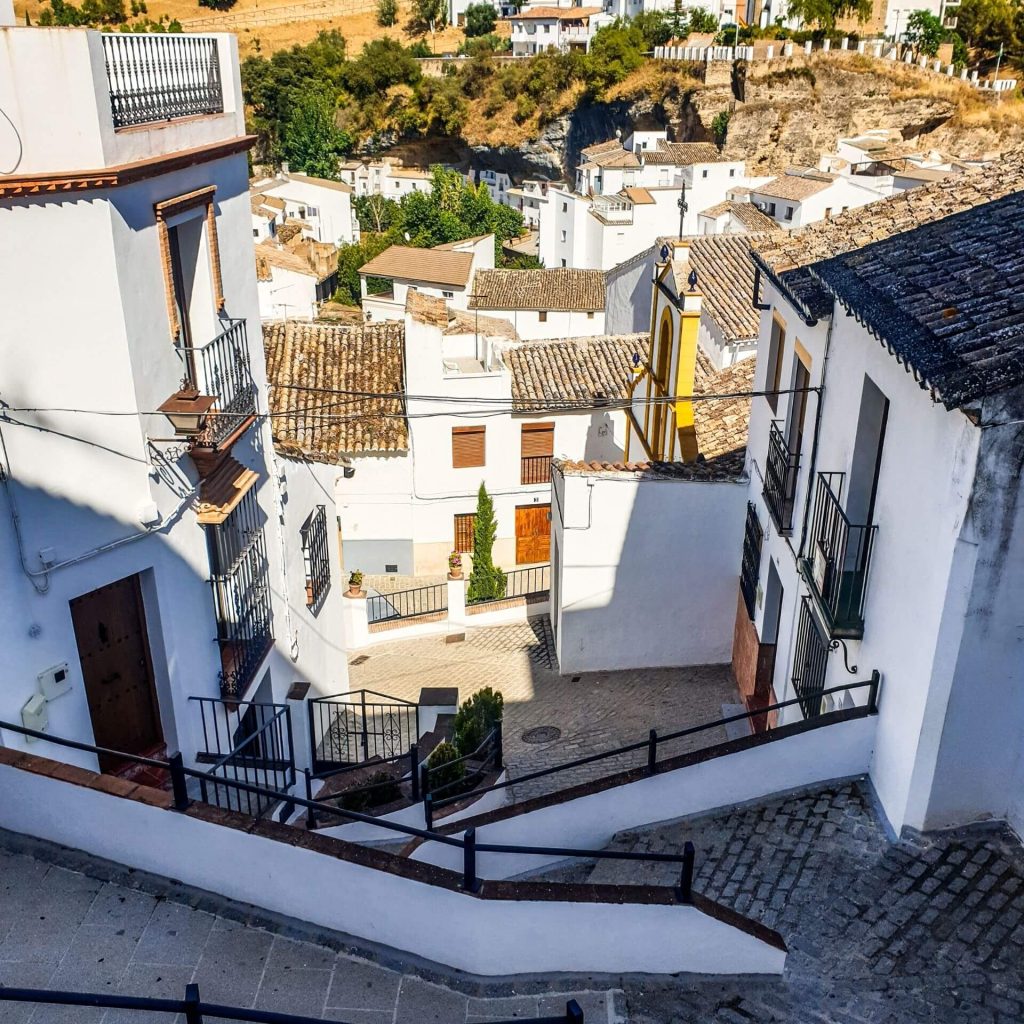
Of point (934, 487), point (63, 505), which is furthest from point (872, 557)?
point (63, 505)

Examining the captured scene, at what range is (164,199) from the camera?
851cm

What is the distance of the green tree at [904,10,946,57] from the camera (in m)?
68.8

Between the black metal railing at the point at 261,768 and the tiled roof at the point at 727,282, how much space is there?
1207 cm

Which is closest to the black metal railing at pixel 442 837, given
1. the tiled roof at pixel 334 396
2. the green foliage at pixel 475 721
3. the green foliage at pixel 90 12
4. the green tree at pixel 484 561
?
the green foliage at pixel 475 721

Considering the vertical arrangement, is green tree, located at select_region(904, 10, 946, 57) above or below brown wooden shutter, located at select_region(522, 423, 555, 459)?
above

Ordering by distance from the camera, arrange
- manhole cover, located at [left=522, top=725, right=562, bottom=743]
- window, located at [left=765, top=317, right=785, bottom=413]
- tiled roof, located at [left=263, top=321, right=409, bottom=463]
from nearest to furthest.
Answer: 1. window, located at [left=765, top=317, right=785, bottom=413]
2. manhole cover, located at [left=522, top=725, right=562, bottom=743]
3. tiled roof, located at [left=263, top=321, right=409, bottom=463]

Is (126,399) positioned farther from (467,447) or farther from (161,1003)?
(467,447)

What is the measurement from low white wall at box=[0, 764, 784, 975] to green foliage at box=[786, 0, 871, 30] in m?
77.1

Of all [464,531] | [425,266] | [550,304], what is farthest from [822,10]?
[464,531]

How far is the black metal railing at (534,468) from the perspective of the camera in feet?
80.3

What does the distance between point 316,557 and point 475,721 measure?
3742 mm

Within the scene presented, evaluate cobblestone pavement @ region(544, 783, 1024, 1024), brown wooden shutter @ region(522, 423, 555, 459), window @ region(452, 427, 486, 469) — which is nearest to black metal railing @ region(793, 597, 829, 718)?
cobblestone pavement @ region(544, 783, 1024, 1024)

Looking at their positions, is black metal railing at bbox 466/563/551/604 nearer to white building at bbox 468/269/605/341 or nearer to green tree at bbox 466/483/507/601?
green tree at bbox 466/483/507/601

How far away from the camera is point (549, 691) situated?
49.9ft
